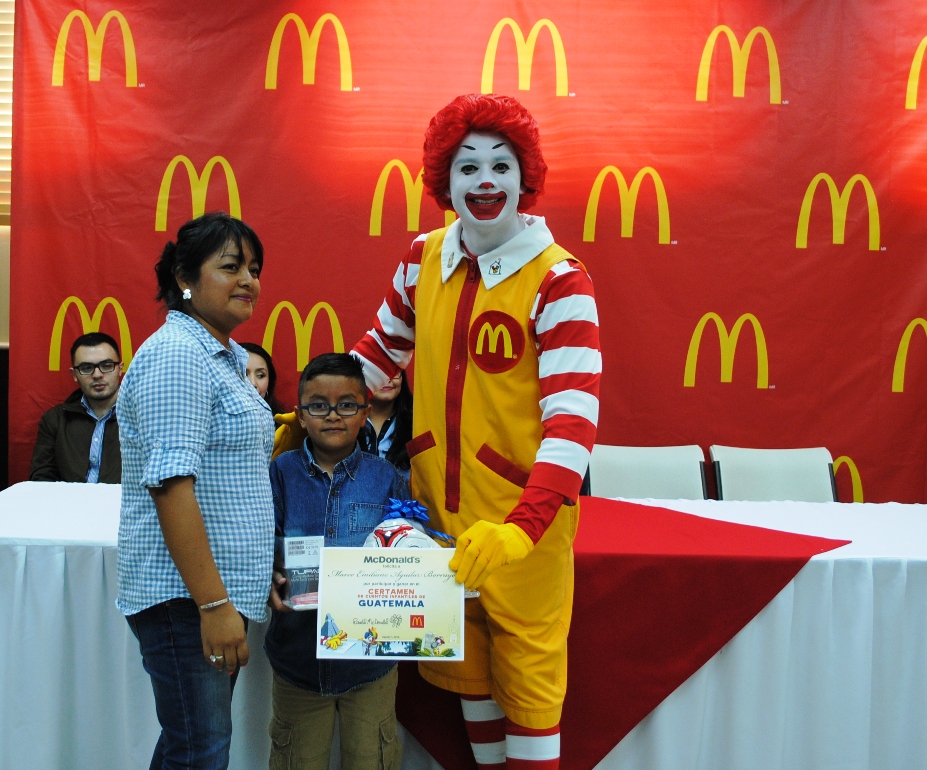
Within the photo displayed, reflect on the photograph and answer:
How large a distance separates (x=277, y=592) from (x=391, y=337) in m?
0.70

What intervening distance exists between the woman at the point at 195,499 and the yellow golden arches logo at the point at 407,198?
231 centimetres

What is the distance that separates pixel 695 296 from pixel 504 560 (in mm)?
2753

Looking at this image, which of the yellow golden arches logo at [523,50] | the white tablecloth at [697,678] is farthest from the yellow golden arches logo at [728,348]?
the white tablecloth at [697,678]

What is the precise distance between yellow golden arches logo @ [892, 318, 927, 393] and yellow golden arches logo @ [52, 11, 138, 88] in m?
3.78

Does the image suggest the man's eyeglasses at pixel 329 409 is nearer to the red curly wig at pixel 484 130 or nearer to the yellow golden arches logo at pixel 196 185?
the red curly wig at pixel 484 130

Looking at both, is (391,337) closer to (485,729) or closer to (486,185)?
(486,185)

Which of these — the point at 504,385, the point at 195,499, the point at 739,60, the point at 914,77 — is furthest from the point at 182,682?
the point at 914,77

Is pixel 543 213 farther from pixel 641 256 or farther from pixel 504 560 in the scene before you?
pixel 504 560

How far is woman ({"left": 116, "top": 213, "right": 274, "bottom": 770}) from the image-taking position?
55.3 inches

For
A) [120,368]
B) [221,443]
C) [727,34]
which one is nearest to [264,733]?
[221,443]

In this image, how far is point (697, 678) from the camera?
2.09m

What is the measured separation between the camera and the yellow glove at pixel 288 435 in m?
1.87

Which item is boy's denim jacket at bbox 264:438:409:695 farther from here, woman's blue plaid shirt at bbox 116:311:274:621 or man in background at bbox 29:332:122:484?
man in background at bbox 29:332:122:484

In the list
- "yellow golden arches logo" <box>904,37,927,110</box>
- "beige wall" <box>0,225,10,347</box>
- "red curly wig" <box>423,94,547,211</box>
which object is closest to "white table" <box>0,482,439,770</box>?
"red curly wig" <box>423,94,547,211</box>
